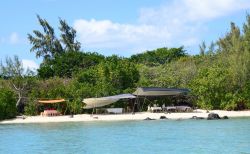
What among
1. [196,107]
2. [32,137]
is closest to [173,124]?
[32,137]

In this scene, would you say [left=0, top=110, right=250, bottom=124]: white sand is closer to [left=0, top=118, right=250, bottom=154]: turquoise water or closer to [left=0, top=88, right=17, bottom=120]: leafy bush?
[left=0, top=88, right=17, bottom=120]: leafy bush

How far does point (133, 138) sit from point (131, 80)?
865 inches

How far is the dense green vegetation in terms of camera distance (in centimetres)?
4094

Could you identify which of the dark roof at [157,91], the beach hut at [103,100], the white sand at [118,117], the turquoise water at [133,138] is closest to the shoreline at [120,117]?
the white sand at [118,117]

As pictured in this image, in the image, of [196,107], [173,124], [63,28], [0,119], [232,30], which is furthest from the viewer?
[63,28]

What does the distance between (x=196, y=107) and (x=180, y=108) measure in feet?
10.1

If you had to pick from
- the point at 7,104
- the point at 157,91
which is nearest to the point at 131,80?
the point at 157,91

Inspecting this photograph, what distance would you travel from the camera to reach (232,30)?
4812cm

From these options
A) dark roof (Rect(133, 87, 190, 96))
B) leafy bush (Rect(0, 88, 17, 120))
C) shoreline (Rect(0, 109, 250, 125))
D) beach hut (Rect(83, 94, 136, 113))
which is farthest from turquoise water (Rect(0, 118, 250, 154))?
dark roof (Rect(133, 87, 190, 96))

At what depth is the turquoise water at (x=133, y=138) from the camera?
20.5 meters

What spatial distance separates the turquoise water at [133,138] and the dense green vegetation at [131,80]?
342 inches

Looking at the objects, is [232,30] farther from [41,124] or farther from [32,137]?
[32,137]

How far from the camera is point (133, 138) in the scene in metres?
24.5

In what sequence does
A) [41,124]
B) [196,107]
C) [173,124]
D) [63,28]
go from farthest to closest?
[63,28] → [196,107] → [41,124] → [173,124]
